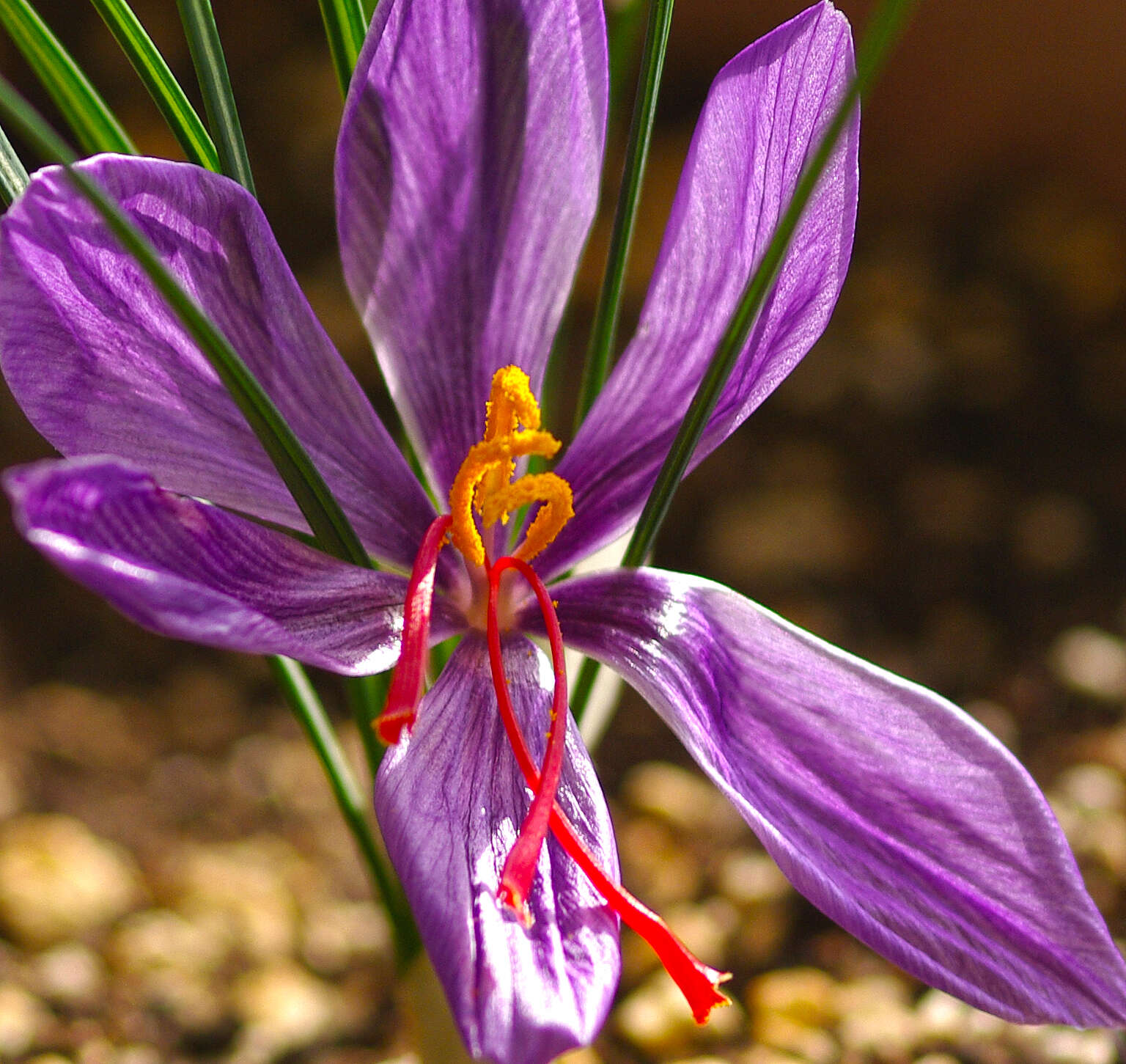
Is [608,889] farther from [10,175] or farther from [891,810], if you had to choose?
[10,175]

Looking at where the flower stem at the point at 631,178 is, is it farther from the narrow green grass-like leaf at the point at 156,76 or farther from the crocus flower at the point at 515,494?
→ the narrow green grass-like leaf at the point at 156,76

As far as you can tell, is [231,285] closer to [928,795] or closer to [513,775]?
[513,775]

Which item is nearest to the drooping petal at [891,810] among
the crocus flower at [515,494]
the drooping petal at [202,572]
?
the crocus flower at [515,494]

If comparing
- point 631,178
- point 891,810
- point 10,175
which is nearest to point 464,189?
point 631,178

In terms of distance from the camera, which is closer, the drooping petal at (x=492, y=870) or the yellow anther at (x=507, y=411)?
the drooping petal at (x=492, y=870)

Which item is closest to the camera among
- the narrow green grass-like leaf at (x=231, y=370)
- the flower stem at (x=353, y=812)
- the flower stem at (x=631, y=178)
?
the narrow green grass-like leaf at (x=231, y=370)

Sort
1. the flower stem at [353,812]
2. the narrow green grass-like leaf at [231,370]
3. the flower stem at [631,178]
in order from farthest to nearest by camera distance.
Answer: the flower stem at [353,812] → the flower stem at [631,178] → the narrow green grass-like leaf at [231,370]

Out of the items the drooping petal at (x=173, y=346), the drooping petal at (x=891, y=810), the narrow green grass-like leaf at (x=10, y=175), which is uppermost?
the narrow green grass-like leaf at (x=10, y=175)
